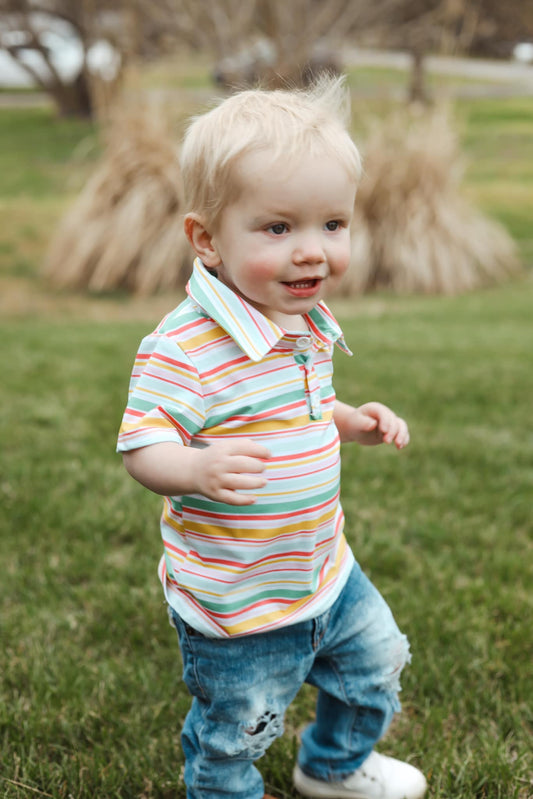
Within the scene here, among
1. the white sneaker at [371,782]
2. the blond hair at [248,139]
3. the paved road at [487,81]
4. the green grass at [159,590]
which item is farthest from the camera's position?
the paved road at [487,81]

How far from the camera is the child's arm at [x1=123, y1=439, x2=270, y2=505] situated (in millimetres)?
1486

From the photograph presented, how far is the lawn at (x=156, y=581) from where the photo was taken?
2213mm

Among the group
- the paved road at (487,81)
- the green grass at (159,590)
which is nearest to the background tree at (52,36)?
the paved road at (487,81)

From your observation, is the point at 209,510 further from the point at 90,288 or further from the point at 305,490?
the point at 90,288

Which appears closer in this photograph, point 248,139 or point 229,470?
point 229,470

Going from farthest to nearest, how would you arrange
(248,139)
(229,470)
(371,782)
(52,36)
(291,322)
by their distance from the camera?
(52,36) → (371,782) → (291,322) → (248,139) → (229,470)

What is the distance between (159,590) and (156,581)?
60mm

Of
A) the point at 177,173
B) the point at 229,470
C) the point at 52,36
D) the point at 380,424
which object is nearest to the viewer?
the point at 229,470

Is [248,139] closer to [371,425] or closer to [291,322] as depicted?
[291,322]

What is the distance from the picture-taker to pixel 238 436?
5.55 feet

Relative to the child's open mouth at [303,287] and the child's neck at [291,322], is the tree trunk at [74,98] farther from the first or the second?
the child's open mouth at [303,287]

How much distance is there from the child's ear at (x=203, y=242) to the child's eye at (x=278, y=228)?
145 millimetres

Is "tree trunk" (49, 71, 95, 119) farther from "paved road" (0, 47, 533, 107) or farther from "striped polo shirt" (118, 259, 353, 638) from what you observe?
"striped polo shirt" (118, 259, 353, 638)

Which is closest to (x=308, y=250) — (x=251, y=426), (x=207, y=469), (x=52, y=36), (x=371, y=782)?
(x=251, y=426)
